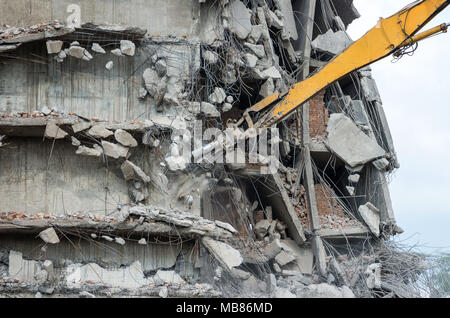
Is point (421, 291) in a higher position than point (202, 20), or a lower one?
lower

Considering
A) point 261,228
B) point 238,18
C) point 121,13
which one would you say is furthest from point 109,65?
point 261,228

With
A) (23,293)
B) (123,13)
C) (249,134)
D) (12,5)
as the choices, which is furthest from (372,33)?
(23,293)

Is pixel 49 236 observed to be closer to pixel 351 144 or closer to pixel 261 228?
pixel 261 228

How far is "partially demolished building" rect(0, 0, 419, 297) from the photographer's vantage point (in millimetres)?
9742

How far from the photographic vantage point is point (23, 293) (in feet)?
30.5

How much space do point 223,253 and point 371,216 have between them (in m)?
3.79

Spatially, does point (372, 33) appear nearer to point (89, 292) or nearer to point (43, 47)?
point (43, 47)

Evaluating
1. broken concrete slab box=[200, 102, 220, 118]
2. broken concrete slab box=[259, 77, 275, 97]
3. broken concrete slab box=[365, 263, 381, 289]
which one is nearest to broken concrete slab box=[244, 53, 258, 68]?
broken concrete slab box=[259, 77, 275, 97]

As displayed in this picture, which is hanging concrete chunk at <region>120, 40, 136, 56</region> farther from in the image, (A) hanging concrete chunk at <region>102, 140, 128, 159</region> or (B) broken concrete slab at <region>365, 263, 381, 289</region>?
(B) broken concrete slab at <region>365, 263, 381, 289</region>

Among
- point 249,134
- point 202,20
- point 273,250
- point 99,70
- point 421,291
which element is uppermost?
point 202,20

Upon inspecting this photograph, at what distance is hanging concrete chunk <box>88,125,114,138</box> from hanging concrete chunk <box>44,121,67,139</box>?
16.1 inches

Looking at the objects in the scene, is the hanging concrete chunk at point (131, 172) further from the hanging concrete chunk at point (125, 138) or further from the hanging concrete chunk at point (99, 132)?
the hanging concrete chunk at point (99, 132)

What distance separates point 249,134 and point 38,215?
3508 millimetres

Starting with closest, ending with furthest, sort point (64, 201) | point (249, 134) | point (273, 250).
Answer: point (64, 201) < point (249, 134) < point (273, 250)
